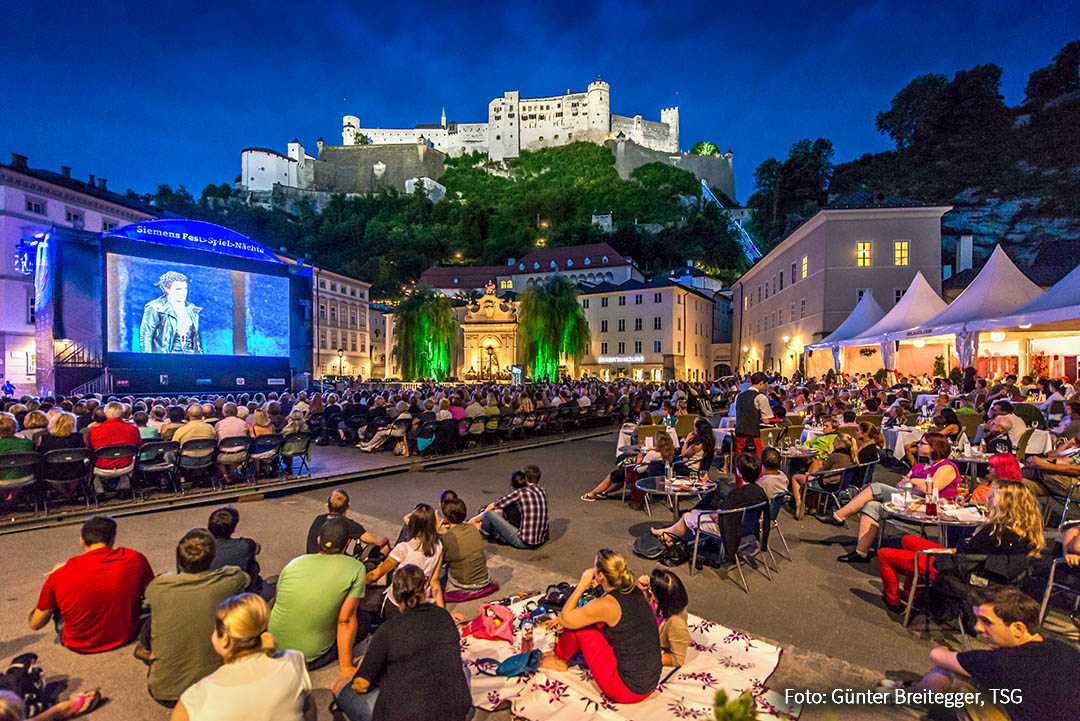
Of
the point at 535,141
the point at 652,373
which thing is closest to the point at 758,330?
the point at 652,373

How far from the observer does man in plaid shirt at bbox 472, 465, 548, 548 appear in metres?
6.00

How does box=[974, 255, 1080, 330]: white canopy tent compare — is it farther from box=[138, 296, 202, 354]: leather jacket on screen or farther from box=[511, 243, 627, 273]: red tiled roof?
box=[511, 243, 627, 273]: red tiled roof

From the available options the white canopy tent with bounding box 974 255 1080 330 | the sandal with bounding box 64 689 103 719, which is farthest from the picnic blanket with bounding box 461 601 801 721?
the white canopy tent with bounding box 974 255 1080 330

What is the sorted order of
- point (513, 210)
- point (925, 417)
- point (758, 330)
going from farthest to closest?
point (513, 210) < point (758, 330) < point (925, 417)

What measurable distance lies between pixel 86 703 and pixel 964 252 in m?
43.5

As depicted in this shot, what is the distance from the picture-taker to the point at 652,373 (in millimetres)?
49969

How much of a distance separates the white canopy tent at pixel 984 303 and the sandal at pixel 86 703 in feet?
62.3

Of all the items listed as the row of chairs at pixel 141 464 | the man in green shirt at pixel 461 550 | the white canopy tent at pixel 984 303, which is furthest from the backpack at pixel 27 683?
the white canopy tent at pixel 984 303

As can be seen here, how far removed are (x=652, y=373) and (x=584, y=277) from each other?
17769 millimetres

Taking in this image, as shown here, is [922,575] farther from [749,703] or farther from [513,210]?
[513,210]

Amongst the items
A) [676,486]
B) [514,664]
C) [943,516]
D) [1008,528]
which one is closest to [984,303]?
[943,516]

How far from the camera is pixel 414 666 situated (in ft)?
8.41

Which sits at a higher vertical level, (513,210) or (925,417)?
(513,210)

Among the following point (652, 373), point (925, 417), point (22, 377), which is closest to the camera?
point (925, 417)
